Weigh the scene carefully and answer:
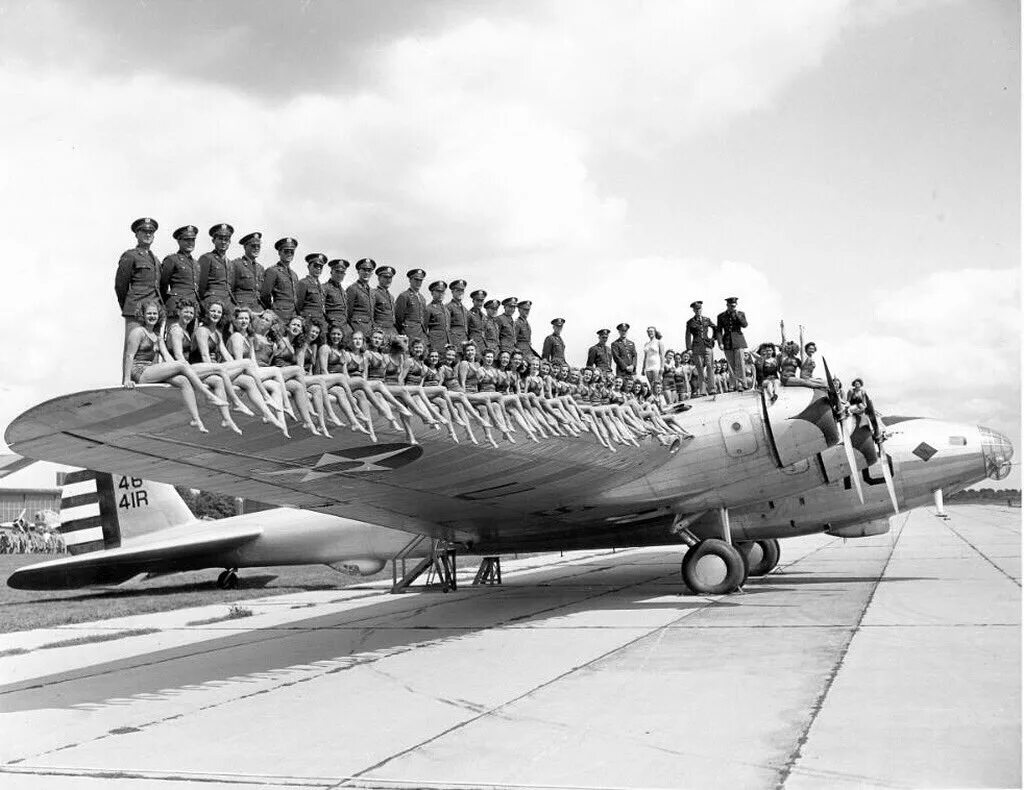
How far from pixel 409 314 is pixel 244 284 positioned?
127 inches

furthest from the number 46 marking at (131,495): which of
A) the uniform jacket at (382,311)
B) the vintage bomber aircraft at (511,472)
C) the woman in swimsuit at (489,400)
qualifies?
the woman in swimsuit at (489,400)

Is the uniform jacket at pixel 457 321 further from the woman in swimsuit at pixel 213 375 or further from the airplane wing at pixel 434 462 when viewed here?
the woman in swimsuit at pixel 213 375

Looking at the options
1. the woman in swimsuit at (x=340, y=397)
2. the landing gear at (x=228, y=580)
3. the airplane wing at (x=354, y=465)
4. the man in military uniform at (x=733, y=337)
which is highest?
the man in military uniform at (x=733, y=337)

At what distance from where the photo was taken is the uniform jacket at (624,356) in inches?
719

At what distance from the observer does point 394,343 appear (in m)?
11.4

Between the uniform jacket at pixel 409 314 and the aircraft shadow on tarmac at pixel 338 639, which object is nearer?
the aircraft shadow on tarmac at pixel 338 639

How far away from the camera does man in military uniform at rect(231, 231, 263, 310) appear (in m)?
10.4

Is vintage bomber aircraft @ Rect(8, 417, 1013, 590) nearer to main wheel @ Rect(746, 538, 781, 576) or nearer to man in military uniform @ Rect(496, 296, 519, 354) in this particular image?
main wheel @ Rect(746, 538, 781, 576)

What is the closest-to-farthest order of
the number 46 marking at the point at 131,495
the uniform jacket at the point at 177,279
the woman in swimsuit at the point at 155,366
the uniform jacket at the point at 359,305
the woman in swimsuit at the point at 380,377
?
the woman in swimsuit at the point at 155,366
the woman in swimsuit at the point at 380,377
the uniform jacket at the point at 177,279
the uniform jacket at the point at 359,305
the number 46 marking at the point at 131,495

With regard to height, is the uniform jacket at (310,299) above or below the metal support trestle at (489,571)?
above

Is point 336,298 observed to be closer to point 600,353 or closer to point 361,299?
point 361,299

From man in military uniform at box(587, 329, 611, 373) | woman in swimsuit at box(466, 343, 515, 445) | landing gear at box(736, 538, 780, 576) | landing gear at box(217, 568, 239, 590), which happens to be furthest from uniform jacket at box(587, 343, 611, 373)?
landing gear at box(217, 568, 239, 590)

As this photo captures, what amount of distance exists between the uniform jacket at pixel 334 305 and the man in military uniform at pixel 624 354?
775cm

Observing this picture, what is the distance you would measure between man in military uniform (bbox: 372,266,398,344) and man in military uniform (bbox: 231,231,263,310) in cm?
202
